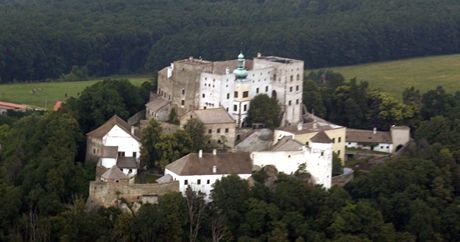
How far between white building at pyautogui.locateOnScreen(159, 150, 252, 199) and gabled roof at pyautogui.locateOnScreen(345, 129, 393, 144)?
15853mm

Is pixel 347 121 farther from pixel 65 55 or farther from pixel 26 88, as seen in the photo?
pixel 65 55

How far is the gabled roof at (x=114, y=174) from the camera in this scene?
292 ft

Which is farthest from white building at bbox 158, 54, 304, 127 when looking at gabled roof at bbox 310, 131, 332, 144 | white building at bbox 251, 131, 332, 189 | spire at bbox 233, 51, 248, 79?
gabled roof at bbox 310, 131, 332, 144

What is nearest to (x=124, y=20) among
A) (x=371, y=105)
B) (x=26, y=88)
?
(x=26, y=88)

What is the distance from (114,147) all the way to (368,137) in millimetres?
22324

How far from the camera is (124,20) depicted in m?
171

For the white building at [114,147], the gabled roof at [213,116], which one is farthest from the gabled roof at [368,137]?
the white building at [114,147]

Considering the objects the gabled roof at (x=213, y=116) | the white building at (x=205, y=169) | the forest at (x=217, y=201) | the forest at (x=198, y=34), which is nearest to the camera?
the forest at (x=217, y=201)

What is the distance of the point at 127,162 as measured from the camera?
93688 millimetres

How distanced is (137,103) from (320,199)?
63.6ft

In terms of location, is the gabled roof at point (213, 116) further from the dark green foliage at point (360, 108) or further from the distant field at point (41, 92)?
the distant field at point (41, 92)

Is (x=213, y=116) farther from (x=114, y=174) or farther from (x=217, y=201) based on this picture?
(x=114, y=174)

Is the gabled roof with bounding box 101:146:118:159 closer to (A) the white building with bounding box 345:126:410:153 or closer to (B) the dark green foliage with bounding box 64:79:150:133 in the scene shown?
(B) the dark green foliage with bounding box 64:79:150:133

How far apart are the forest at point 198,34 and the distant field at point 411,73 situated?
3.32 metres
